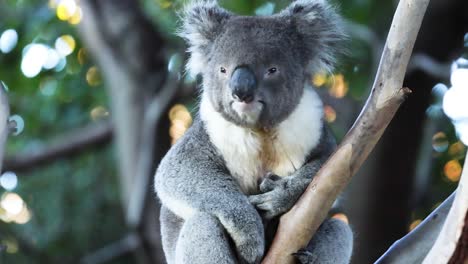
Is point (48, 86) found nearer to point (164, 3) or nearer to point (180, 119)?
point (180, 119)

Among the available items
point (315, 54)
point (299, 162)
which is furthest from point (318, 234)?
point (315, 54)

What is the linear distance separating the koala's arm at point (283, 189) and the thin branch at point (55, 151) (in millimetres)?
4871

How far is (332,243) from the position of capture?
474 cm

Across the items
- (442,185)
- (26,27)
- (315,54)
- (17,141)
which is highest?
(315,54)

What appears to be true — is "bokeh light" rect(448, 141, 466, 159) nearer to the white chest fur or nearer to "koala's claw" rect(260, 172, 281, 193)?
the white chest fur

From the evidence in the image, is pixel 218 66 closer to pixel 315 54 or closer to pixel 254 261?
pixel 315 54

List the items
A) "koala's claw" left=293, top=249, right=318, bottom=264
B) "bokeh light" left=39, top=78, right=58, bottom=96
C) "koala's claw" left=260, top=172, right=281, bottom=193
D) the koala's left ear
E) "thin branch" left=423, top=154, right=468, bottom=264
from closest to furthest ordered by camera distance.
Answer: "thin branch" left=423, top=154, right=468, bottom=264
"koala's claw" left=293, top=249, right=318, bottom=264
"koala's claw" left=260, top=172, right=281, bottom=193
the koala's left ear
"bokeh light" left=39, top=78, right=58, bottom=96

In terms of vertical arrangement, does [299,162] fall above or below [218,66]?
below

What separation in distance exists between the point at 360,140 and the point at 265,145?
946mm

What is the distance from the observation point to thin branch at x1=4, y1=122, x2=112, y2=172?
29.6ft

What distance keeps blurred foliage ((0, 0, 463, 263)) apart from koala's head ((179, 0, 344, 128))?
3.61 m

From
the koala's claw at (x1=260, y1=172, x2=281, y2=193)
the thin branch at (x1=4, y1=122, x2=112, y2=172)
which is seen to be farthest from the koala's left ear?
the thin branch at (x1=4, y1=122, x2=112, y2=172)

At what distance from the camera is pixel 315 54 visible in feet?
16.5

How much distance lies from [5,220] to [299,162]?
613 cm
